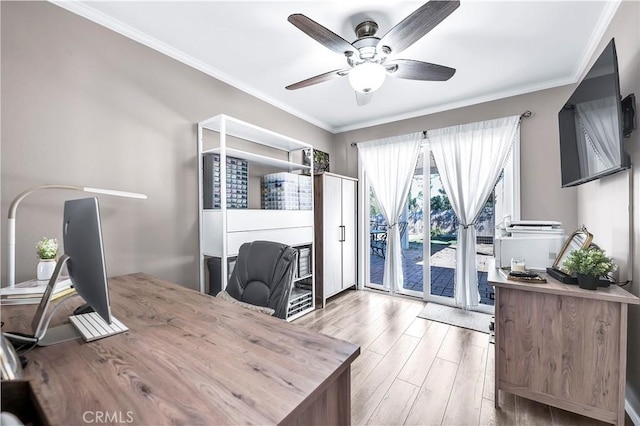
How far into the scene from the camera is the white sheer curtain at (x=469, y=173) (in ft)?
9.83

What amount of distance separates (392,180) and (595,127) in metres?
2.17

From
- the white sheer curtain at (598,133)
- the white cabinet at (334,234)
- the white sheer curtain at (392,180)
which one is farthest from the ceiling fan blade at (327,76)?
the white sheer curtain at (392,180)

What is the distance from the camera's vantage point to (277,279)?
4.97ft

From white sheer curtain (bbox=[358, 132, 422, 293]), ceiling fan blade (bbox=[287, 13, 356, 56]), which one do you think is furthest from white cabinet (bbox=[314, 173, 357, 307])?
ceiling fan blade (bbox=[287, 13, 356, 56])

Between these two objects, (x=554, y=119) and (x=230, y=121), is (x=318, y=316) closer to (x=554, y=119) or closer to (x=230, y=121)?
(x=230, y=121)

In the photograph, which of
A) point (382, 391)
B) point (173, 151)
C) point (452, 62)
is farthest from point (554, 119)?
point (173, 151)

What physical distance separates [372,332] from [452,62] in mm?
2773

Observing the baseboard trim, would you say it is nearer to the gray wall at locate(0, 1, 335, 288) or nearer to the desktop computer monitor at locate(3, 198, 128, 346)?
the desktop computer monitor at locate(3, 198, 128, 346)

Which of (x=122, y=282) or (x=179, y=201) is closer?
(x=122, y=282)

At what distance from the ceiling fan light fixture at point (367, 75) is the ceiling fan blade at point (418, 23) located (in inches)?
5.0

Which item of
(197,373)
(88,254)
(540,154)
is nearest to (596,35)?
(540,154)

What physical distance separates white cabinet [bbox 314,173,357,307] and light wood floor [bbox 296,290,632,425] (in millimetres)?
475

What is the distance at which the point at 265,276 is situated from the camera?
1.57 m

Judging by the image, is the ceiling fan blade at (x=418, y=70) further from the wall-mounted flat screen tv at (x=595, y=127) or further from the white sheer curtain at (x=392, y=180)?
the white sheer curtain at (x=392, y=180)
